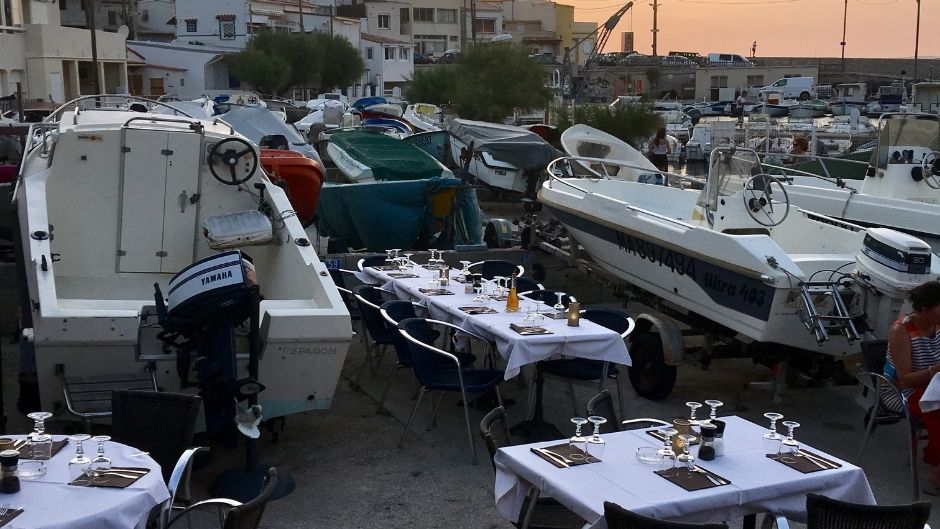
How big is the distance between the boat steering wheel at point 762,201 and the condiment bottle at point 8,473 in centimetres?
656

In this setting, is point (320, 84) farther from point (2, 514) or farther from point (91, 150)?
point (2, 514)

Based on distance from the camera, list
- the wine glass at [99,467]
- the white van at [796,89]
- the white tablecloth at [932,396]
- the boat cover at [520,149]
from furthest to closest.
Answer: the white van at [796,89] → the boat cover at [520,149] → the white tablecloth at [932,396] → the wine glass at [99,467]

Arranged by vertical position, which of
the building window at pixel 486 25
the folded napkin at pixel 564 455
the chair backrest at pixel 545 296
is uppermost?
the building window at pixel 486 25

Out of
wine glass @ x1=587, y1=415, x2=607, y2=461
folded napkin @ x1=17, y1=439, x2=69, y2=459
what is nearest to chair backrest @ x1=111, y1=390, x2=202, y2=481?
folded napkin @ x1=17, y1=439, x2=69, y2=459

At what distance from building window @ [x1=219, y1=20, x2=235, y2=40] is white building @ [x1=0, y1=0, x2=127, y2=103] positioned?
22.4 metres

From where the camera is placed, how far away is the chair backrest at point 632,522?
359cm

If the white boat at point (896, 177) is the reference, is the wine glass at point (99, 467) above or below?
below

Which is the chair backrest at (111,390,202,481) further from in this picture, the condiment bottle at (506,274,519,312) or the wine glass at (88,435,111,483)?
the condiment bottle at (506,274,519,312)

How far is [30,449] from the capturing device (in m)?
4.37

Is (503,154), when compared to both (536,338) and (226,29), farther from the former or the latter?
(226,29)


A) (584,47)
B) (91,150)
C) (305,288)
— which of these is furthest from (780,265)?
(584,47)

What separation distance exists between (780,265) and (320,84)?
5168 centimetres

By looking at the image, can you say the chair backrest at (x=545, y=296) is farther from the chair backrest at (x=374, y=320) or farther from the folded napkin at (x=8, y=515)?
the folded napkin at (x=8, y=515)

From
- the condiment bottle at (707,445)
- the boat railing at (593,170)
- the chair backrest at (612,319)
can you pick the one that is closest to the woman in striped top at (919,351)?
the chair backrest at (612,319)
